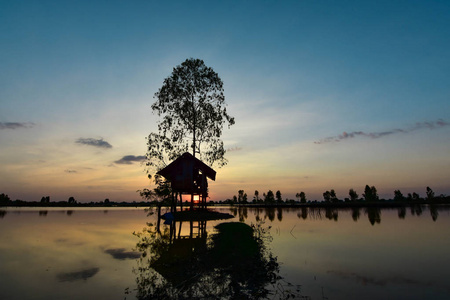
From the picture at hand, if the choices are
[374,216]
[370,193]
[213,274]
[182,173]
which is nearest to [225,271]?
[213,274]

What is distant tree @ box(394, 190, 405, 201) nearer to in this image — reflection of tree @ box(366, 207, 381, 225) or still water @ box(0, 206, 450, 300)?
reflection of tree @ box(366, 207, 381, 225)

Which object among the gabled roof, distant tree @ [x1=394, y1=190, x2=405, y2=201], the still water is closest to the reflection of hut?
the gabled roof

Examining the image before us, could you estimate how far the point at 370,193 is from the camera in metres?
176

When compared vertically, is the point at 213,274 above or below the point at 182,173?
below

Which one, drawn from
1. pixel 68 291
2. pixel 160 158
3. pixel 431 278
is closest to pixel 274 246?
pixel 431 278

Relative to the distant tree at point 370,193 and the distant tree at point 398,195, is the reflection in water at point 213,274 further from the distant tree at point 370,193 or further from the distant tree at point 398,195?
the distant tree at point 398,195

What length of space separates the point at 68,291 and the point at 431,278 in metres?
17.0

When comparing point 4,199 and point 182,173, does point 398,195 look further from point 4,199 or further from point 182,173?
point 4,199

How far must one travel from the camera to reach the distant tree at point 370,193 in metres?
173

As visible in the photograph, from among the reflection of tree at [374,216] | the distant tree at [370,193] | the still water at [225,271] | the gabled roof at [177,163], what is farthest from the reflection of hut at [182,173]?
the distant tree at [370,193]

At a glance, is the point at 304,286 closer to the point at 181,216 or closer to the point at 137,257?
the point at 137,257

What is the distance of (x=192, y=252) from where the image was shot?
50.8ft

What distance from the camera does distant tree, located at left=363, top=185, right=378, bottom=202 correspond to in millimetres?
173363

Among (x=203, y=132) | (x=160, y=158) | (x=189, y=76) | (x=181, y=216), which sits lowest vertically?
(x=181, y=216)
